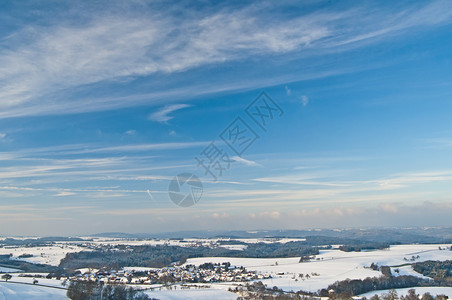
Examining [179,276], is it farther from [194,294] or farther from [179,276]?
[194,294]

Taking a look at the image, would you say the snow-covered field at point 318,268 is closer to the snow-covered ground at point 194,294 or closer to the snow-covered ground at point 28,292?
the snow-covered ground at point 194,294

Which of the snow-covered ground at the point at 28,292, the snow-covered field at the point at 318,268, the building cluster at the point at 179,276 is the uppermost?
the snow-covered ground at the point at 28,292

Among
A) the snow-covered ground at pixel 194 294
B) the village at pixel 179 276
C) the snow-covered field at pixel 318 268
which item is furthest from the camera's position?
the village at pixel 179 276

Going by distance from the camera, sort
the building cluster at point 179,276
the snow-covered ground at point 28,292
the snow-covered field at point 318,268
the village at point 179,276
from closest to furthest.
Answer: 1. the snow-covered ground at point 28,292
2. the snow-covered field at point 318,268
3. the village at point 179,276
4. the building cluster at point 179,276

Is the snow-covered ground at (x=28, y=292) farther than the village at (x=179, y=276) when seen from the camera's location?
No

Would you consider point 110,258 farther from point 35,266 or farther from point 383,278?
point 383,278

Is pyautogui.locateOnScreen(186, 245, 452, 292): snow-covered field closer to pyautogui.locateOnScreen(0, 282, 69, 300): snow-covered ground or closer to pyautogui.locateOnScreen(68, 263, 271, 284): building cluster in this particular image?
pyautogui.locateOnScreen(68, 263, 271, 284): building cluster

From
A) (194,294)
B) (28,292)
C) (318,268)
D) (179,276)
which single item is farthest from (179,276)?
(318,268)

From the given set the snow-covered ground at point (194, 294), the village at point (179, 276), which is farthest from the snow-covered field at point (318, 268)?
the snow-covered ground at point (194, 294)

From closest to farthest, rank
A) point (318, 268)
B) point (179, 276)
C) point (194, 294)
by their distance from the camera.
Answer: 1. point (194, 294)
2. point (179, 276)
3. point (318, 268)

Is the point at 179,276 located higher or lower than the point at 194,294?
lower

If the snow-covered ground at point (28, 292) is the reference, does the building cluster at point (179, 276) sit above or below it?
below
